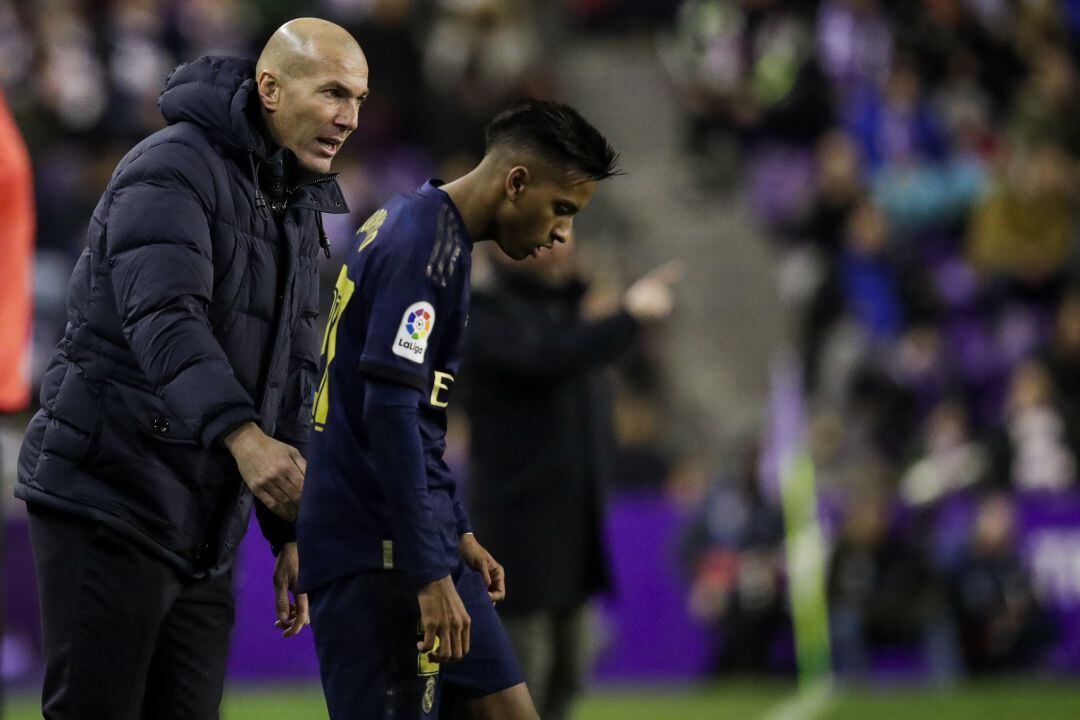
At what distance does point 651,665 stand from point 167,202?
7.37 m

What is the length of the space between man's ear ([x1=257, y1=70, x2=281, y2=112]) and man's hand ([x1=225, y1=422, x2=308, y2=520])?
0.90 meters

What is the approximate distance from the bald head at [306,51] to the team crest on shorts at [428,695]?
1541mm

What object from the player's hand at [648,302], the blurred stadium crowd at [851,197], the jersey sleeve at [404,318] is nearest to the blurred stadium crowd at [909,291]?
the blurred stadium crowd at [851,197]

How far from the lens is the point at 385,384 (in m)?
3.95

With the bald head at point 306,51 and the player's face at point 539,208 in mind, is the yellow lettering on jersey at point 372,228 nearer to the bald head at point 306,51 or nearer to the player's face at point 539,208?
the player's face at point 539,208

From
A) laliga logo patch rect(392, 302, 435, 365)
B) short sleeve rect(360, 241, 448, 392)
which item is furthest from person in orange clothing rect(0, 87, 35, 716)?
laliga logo patch rect(392, 302, 435, 365)

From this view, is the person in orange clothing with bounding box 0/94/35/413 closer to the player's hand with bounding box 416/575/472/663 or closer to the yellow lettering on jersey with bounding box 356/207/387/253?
the yellow lettering on jersey with bounding box 356/207/387/253

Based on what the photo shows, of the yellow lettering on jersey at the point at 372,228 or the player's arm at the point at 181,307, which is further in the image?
the yellow lettering on jersey at the point at 372,228

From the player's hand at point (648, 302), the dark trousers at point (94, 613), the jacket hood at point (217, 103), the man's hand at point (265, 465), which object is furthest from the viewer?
the player's hand at point (648, 302)

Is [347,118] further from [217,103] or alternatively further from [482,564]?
[482,564]

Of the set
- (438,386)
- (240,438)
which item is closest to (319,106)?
(438,386)

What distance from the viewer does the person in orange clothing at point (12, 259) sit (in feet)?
17.7

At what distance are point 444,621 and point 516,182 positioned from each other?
1.08 metres

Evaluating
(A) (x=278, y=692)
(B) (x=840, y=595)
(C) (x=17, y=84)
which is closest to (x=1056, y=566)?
(B) (x=840, y=595)
